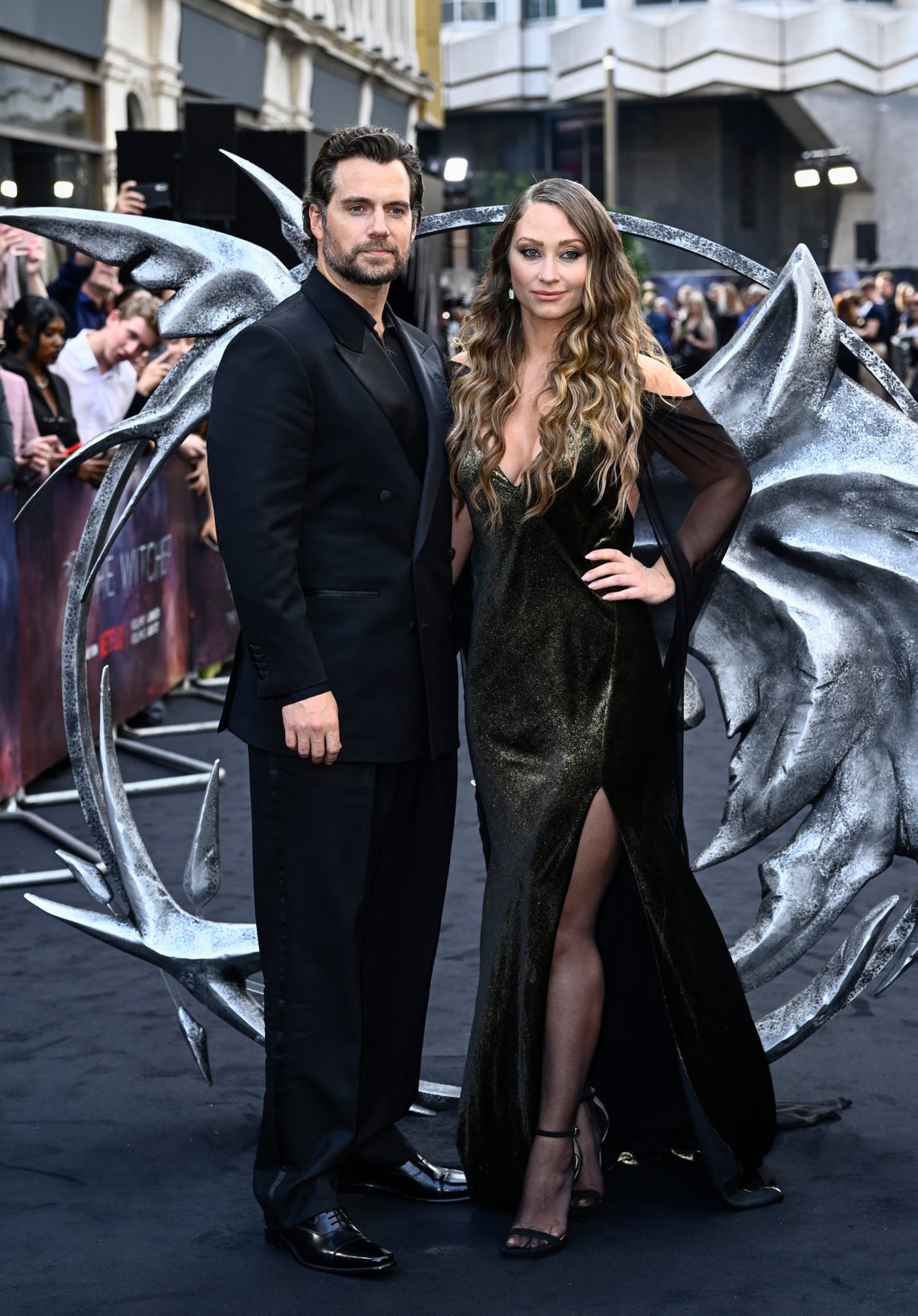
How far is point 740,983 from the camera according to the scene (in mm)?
3658

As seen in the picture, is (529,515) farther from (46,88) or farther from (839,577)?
(46,88)

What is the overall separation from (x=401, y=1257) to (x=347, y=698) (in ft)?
3.48

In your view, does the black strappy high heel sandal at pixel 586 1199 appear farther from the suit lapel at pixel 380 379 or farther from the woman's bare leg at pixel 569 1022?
the suit lapel at pixel 380 379

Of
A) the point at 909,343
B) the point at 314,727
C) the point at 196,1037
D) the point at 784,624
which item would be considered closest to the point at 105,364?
the point at 196,1037

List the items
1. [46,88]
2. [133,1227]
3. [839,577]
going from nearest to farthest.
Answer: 1. [133,1227]
2. [839,577]
3. [46,88]

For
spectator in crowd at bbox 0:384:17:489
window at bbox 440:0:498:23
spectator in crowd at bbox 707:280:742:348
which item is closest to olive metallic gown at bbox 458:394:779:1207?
spectator in crowd at bbox 0:384:17:489

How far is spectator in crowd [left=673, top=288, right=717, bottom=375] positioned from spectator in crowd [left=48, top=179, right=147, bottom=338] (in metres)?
9.46

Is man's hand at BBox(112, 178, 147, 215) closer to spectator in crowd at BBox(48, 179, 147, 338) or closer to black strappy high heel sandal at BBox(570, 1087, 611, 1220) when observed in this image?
spectator in crowd at BBox(48, 179, 147, 338)

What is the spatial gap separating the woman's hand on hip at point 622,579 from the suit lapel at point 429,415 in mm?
309

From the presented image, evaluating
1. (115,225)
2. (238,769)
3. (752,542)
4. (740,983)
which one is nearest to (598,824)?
(740,983)

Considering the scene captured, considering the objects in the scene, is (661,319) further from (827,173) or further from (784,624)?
(784,624)

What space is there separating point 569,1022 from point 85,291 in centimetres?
763

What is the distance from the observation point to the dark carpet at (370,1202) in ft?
10.8

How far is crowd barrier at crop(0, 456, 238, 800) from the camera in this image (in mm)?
6984
